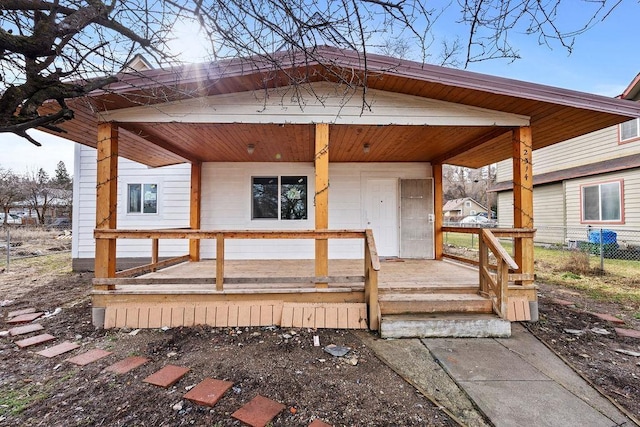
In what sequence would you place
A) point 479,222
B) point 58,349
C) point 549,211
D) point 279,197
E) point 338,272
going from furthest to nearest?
point 479,222
point 549,211
point 279,197
point 338,272
point 58,349

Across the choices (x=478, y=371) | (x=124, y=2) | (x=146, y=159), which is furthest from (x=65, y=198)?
(x=478, y=371)

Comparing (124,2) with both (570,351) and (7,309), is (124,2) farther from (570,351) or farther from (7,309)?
(570,351)

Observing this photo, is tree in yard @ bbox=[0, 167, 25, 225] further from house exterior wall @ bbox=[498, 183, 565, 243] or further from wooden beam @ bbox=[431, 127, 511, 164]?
house exterior wall @ bbox=[498, 183, 565, 243]

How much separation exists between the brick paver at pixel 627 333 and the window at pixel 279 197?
5.54m

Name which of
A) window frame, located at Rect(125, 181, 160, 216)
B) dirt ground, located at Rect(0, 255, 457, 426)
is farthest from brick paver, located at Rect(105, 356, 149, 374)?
window frame, located at Rect(125, 181, 160, 216)

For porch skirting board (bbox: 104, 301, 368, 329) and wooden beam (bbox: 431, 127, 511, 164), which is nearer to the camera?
porch skirting board (bbox: 104, 301, 368, 329)

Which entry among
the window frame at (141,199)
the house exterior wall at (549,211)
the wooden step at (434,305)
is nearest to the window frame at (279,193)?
the window frame at (141,199)

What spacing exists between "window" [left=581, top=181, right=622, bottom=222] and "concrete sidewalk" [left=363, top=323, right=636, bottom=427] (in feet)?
29.5

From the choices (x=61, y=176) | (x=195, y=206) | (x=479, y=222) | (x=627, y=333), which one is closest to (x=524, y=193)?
(x=627, y=333)

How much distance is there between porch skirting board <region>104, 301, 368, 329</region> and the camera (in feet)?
12.6

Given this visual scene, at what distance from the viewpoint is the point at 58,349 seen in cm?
329

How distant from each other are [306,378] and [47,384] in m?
2.25

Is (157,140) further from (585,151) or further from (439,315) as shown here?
Answer: (585,151)

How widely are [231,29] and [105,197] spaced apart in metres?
2.98
